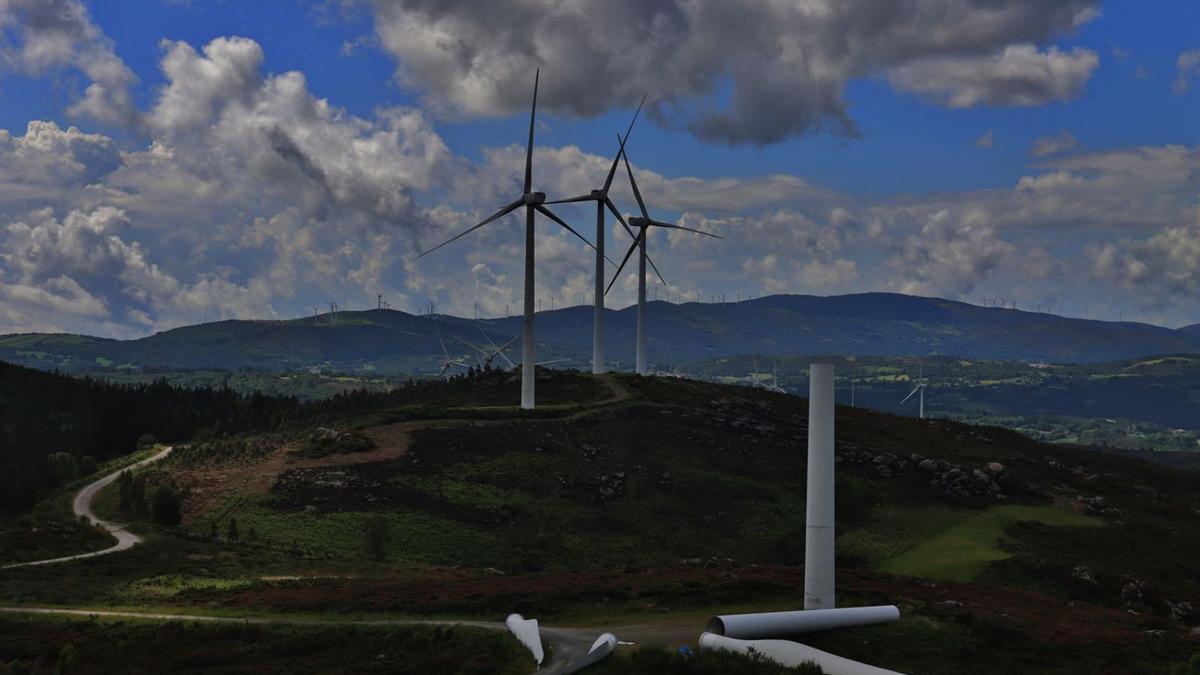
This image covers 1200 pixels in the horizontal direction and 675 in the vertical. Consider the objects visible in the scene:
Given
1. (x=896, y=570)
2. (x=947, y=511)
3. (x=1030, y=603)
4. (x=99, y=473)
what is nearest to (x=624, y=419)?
(x=947, y=511)

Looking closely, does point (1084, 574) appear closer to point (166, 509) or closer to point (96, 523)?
point (166, 509)

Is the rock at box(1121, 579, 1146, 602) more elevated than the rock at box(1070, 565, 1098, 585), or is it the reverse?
the rock at box(1070, 565, 1098, 585)

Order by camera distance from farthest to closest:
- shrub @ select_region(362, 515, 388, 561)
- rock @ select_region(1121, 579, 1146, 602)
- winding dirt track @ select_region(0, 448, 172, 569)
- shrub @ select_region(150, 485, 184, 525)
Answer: shrub @ select_region(150, 485, 184, 525)
shrub @ select_region(362, 515, 388, 561)
rock @ select_region(1121, 579, 1146, 602)
winding dirt track @ select_region(0, 448, 172, 569)

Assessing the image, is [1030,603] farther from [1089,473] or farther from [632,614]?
[1089,473]

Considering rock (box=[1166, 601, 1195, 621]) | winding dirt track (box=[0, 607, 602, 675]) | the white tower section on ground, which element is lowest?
rock (box=[1166, 601, 1195, 621])

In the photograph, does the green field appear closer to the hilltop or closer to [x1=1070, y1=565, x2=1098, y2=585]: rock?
the hilltop

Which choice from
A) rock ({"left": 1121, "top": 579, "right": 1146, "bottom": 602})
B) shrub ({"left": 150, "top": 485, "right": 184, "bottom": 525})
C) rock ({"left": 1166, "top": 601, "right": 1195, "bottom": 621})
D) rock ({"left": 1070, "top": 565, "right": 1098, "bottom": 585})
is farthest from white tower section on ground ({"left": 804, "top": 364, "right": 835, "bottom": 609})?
shrub ({"left": 150, "top": 485, "right": 184, "bottom": 525})

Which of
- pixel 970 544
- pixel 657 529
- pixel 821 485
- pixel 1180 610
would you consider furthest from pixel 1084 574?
pixel 821 485
